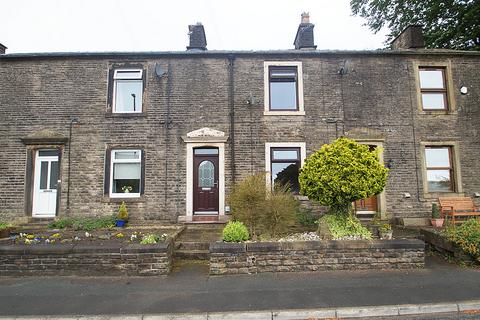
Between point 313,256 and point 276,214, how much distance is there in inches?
53.5

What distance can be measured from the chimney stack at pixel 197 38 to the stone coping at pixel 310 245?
28.4 ft

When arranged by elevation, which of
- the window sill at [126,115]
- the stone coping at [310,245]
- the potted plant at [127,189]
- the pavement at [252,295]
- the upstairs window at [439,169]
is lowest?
the pavement at [252,295]

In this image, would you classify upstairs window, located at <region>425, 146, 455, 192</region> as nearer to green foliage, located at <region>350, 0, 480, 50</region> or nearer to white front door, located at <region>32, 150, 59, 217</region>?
green foliage, located at <region>350, 0, 480, 50</region>

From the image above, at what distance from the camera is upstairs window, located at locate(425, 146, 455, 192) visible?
11391 mm

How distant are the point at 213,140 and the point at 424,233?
23.9 feet

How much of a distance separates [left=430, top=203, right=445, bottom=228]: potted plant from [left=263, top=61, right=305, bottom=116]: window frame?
556cm

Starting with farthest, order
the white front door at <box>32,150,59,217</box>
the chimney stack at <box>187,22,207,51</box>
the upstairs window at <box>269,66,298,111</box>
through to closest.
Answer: the chimney stack at <box>187,22,207,51</box>
the upstairs window at <box>269,66,298,111</box>
the white front door at <box>32,150,59,217</box>

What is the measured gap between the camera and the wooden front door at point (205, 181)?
11.0 meters

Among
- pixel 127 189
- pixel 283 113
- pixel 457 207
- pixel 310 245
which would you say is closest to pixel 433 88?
pixel 457 207

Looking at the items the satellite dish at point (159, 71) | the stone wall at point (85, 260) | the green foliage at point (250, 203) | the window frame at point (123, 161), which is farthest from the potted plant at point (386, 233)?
the satellite dish at point (159, 71)

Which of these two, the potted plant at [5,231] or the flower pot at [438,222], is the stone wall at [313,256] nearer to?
the flower pot at [438,222]

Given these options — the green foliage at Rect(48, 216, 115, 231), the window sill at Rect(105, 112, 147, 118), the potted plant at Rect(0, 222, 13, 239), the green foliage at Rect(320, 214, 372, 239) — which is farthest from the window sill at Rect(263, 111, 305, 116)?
the potted plant at Rect(0, 222, 13, 239)

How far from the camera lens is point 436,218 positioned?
1022 centimetres

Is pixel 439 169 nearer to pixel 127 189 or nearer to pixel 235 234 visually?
pixel 235 234
